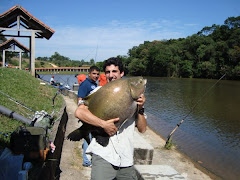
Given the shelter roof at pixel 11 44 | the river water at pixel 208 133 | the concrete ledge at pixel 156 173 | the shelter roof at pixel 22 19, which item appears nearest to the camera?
the concrete ledge at pixel 156 173

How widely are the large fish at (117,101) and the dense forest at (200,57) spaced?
53.2 metres

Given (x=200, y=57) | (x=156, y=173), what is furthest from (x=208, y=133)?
(x=200, y=57)

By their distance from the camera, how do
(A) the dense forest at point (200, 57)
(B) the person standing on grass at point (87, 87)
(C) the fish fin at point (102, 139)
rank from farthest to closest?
(A) the dense forest at point (200, 57), (B) the person standing on grass at point (87, 87), (C) the fish fin at point (102, 139)

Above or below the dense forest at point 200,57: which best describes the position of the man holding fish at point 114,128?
below

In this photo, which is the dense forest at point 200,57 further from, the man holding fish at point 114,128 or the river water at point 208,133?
the man holding fish at point 114,128

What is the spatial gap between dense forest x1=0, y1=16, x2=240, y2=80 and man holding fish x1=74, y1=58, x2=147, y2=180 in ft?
174

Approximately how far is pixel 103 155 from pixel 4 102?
19.2 feet

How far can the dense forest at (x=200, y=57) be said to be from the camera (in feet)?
195

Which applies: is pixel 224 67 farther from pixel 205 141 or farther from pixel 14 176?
pixel 14 176

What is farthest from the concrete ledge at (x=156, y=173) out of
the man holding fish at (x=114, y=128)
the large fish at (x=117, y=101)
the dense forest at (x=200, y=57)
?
the dense forest at (x=200, y=57)

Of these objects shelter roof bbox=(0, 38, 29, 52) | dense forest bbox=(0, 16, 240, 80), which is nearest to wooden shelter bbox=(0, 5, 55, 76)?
shelter roof bbox=(0, 38, 29, 52)

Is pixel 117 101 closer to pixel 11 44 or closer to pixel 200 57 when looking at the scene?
pixel 11 44

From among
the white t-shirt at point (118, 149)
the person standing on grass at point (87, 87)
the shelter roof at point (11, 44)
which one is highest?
the shelter roof at point (11, 44)

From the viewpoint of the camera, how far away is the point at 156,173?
3.47 m
